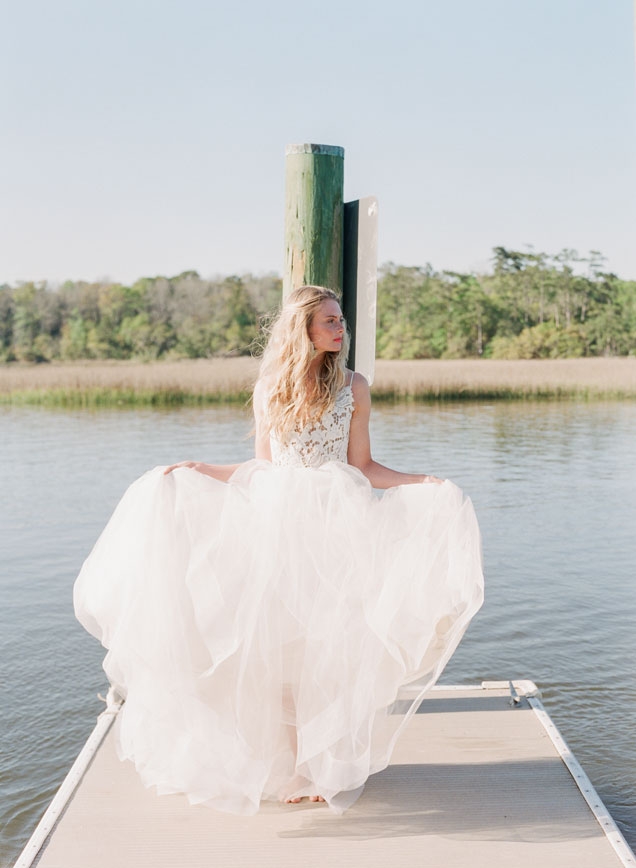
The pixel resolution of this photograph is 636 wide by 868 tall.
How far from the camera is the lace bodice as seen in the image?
3729 mm

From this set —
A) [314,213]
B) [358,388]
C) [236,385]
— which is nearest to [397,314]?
[236,385]

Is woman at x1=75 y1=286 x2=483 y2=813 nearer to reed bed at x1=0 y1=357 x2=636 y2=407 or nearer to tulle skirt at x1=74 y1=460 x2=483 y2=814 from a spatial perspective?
tulle skirt at x1=74 y1=460 x2=483 y2=814

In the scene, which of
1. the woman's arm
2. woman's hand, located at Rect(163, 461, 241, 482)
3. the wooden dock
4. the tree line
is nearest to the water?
woman's hand, located at Rect(163, 461, 241, 482)

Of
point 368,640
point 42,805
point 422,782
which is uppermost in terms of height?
point 368,640

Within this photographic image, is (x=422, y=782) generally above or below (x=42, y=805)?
above

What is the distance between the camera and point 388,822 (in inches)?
137

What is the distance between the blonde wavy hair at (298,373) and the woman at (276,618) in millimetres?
228

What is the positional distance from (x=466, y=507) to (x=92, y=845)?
1.65m

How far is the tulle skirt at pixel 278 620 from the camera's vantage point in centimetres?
340

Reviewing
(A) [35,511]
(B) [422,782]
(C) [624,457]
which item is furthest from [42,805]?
(C) [624,457]

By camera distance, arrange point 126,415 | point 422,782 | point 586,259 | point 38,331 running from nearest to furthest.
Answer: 1. point 422,782
2. point 126,415
3. point 38,331
4. point 586,259

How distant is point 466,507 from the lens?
3539 millimetres

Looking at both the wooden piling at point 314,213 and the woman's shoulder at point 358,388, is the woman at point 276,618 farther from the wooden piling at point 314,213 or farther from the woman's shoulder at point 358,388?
the wooden piling at point 314,213

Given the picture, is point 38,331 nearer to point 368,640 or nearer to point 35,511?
point 35,511
